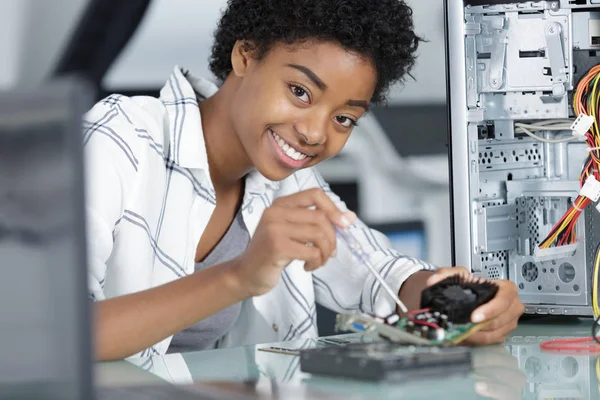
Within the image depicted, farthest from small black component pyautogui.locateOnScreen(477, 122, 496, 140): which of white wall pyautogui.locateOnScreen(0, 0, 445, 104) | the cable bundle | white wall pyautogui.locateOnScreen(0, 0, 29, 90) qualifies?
white wall pyautogui.locateOnScreen(0, 0, 29, 90)

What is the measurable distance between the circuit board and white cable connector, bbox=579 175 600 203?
1.46 feet

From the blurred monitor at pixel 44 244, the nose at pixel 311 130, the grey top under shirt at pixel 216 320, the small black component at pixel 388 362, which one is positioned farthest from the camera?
the grey top under shirt at pixel 216 320

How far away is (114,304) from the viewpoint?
1.23 m

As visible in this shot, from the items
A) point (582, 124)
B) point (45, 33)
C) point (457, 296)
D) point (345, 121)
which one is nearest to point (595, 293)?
point (582, 124)

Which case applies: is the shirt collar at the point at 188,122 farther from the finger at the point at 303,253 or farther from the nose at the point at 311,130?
the finger at the point at 303,253

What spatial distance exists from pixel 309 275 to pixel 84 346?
115 cm

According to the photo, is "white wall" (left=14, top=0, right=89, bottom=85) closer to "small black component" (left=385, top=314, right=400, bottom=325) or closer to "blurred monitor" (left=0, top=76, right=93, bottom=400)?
"small black component" (left=385, top=314, right=400, bottom=325)

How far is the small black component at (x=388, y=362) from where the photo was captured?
37.9 inches

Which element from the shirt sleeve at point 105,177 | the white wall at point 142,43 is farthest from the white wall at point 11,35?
the shirt sleeve at point 105,177

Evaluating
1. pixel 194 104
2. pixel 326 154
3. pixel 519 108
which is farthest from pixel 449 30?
pixel 194 104

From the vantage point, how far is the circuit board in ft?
3.57

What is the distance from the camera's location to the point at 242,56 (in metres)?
1.57

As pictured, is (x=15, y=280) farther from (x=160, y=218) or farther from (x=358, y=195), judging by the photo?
(x=358, y=195)

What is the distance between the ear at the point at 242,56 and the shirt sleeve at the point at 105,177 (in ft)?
0.72
